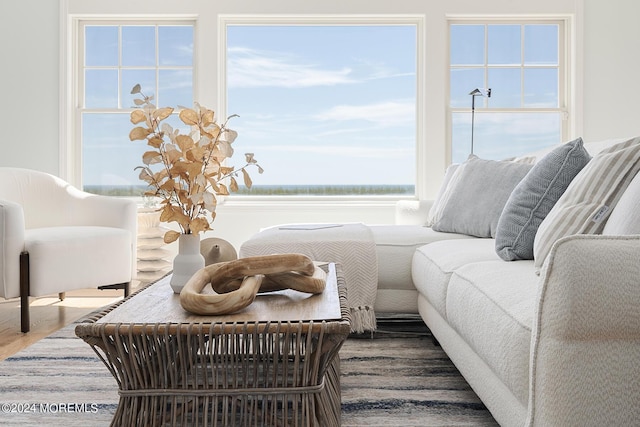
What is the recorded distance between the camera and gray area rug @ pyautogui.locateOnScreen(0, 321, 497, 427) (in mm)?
1870

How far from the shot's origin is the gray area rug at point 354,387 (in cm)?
187

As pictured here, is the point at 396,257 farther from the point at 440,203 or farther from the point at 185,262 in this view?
the point at 185,262

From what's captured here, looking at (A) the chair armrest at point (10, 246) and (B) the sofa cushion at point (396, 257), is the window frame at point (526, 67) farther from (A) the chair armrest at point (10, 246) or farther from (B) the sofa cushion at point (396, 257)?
(A) the chair armrest at point (10, 246)

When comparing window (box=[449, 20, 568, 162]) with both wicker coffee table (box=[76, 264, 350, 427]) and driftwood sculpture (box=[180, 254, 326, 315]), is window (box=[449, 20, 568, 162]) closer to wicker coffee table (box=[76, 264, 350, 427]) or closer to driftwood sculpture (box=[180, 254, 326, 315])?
driftwood sculpture (box=[180, 254, 326, 315])

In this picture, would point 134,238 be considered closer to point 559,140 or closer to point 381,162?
point 381,162

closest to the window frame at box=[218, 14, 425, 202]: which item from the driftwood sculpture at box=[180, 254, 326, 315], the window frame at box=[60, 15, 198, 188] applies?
the window frame at box=[60, 15, 198, 188]

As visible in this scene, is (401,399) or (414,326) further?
(414,326)

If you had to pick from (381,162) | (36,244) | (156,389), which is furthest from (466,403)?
(381,162)

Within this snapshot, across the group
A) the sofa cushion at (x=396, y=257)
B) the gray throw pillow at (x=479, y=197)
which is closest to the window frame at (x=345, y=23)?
the gray throw pillow at (x=479, y=197)

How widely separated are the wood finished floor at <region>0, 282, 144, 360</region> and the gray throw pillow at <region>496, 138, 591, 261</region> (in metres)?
2.18

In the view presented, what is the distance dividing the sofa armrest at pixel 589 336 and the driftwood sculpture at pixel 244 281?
68 cm

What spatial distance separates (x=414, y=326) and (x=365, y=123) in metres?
2.57

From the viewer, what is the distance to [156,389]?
1405mm

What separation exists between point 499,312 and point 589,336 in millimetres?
324
